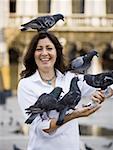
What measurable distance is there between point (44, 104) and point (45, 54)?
208 mm

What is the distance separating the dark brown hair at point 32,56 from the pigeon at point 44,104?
0.17 metres

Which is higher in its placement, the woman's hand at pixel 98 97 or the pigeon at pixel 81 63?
the pigeon at pixel 81 63

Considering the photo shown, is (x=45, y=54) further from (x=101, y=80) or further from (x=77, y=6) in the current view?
(x=77, y=6)

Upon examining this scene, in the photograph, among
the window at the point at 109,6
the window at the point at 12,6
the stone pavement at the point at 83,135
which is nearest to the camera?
the stone pavement at the point at 83,135

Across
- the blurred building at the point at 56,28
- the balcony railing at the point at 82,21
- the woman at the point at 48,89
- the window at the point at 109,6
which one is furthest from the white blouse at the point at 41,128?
the window at the point at 109,6

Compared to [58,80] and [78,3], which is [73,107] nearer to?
[58,80]

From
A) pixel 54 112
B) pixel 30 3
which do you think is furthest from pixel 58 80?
pixel 30 3

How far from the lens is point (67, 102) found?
1.68 metres

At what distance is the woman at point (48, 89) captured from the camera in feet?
5.62

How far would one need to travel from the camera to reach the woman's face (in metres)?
1.80

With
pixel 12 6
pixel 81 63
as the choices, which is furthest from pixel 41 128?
pixel 12 6

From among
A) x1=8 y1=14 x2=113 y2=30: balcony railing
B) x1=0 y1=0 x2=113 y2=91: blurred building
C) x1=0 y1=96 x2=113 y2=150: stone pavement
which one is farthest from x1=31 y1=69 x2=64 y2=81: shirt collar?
x1=8 y1=14 x2=113 y2=30: balcony railing

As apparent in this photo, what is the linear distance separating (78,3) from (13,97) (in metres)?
4.14

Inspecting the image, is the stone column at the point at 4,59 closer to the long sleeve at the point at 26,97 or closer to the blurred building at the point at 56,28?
the blurred building at the point at 56,28
